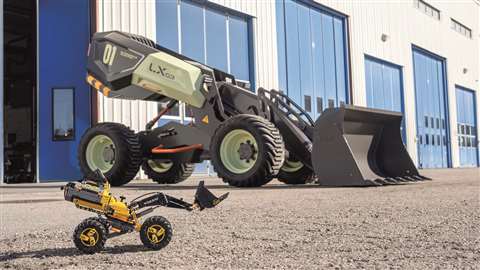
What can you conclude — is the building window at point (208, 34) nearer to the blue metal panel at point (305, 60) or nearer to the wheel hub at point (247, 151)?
the blue metal panel at point (305, 60)

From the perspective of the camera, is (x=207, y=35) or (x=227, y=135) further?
(x=207, y=35)

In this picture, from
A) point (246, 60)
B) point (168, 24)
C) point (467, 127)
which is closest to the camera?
point (168, 24)

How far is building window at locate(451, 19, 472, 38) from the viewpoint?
128 feet

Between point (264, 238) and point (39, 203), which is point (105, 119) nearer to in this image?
point (39, 203)

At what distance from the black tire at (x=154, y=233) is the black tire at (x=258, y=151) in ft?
16.1

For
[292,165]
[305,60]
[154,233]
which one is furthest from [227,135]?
[305,60]

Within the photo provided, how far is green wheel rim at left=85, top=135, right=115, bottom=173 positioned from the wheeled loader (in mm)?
19

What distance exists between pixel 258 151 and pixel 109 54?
154 inches

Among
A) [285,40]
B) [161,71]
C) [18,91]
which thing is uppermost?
[285,40]

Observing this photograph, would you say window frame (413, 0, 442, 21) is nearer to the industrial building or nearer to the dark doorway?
the industrial building

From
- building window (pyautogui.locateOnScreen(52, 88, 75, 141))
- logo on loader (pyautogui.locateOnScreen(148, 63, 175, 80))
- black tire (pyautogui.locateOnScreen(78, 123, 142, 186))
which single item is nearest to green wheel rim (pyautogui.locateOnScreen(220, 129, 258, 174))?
logo on loader (pyautogui.locateOnScreen(148, 63, 175, 80))

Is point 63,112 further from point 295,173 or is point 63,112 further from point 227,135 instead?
point 295,173

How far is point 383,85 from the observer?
27922mm

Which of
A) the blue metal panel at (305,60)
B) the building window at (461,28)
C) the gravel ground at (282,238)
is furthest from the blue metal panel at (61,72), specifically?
the building window at (461,28)
